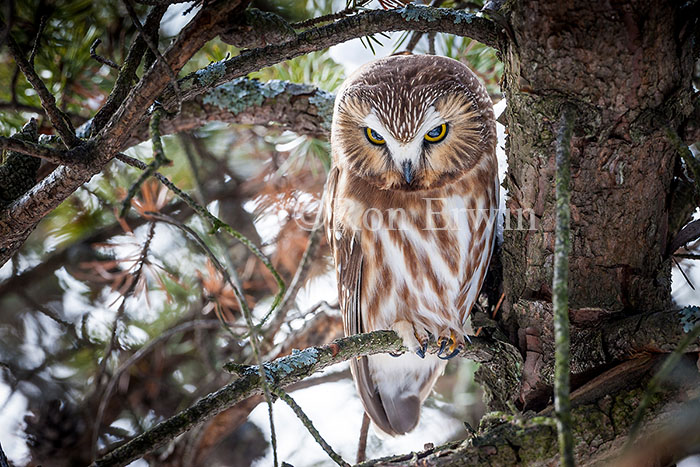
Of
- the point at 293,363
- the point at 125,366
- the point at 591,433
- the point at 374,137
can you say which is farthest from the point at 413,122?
the point at 125,366

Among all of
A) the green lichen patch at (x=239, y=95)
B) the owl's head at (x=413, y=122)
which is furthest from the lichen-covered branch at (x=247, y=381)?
the green lichen patch at (x=239, y=95)

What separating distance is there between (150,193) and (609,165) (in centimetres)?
171

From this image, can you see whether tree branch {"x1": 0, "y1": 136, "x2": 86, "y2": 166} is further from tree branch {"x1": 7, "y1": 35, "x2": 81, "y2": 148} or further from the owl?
the owl

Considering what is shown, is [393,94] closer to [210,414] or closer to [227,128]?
[210,414]

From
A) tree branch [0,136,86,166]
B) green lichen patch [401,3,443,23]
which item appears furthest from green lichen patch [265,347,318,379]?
green lichen patch [401,3,443,23]

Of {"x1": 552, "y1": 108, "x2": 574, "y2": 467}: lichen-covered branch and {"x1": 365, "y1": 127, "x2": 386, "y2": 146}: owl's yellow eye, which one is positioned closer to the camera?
{"x1": 552, "y1": 108, "x2": 574, "y2": 467}: lichen-covered branch

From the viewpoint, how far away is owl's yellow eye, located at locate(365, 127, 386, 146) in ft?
5.14

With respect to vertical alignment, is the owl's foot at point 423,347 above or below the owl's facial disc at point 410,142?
below

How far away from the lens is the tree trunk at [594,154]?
3.21ft

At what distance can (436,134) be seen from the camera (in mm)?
1528

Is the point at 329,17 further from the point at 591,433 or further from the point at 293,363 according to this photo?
the point at 591,433

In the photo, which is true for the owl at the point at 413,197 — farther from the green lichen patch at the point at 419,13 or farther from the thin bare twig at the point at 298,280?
the green lichen patch at the point at 419,13

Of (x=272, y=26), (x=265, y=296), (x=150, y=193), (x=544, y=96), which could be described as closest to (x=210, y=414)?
(x=272, y=26)

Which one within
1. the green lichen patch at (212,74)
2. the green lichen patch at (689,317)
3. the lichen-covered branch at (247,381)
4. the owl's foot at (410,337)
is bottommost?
the owl's foot at (410,337)
